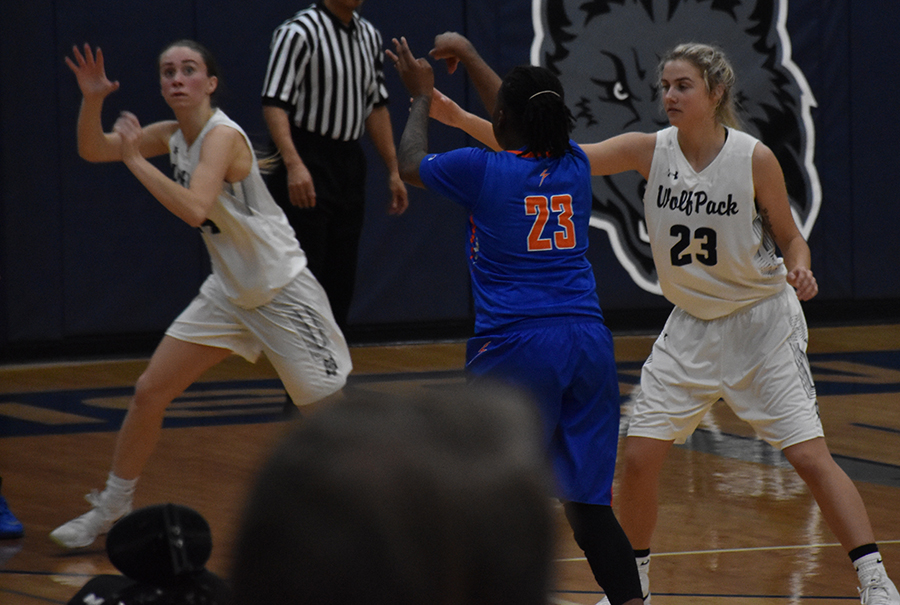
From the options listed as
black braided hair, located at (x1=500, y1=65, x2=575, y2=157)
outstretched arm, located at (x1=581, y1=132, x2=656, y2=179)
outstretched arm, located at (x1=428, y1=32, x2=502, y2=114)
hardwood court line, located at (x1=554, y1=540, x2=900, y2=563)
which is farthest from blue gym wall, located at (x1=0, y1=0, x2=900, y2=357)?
black braided hair, located at (x1=500, y1=65, x2=575, y2=157)

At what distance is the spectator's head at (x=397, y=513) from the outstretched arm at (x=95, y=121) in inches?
137

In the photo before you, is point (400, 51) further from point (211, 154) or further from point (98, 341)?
point (98, 341)

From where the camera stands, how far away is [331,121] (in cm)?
650

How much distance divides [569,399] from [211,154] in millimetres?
1647

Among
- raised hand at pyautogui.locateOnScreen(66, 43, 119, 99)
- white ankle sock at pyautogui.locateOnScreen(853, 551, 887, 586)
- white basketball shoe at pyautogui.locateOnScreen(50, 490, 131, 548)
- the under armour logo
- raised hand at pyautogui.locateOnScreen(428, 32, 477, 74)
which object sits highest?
raised hand at pyautogui.locateOnScreen(428, 32, 477, 74)

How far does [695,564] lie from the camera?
4.28 metres

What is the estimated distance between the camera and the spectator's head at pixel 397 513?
79 centimetres

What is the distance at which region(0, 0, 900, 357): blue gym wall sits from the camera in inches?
358

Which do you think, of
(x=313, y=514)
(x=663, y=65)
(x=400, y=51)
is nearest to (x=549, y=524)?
(x=313, y=514)

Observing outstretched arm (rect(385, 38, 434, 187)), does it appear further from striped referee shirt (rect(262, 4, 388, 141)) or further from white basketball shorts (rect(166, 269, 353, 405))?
striped referee shirt (rect(262, 4, 388, 141))

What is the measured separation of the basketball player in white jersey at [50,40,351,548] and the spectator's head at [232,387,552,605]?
12.0 ft

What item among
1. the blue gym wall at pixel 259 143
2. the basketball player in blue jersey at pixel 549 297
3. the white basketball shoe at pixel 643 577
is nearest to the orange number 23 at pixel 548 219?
the basketball player in blue jersey at pixel 549 297

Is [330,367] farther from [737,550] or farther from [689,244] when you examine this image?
[737,550]

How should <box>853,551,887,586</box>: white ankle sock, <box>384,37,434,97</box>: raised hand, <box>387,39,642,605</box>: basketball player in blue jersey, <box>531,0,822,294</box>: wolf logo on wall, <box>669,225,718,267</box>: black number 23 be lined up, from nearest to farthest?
<box>387,39,642,605</box>: basketball player in blue jersey
<box>853,551,887,586</box>: white ankle sock
<box>384,37,434,97</box>: raised hand
<box>669,225,718,267</box>: black number 23
<box>531,0,822,294</box>: wolf logo on wall
